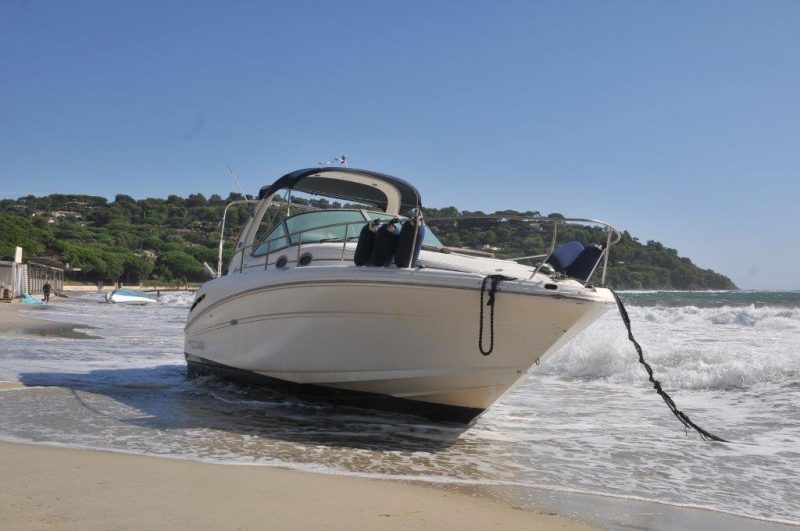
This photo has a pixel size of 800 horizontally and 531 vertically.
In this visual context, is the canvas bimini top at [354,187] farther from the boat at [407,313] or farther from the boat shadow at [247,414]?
the boat shadow at [247,414]

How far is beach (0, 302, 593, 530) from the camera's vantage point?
11.1 feet

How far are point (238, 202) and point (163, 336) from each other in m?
9.34

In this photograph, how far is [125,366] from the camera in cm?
1094

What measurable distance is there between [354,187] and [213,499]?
231 inches

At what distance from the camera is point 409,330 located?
243 inches

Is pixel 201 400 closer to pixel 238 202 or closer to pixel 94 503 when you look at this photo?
pixel 238 202

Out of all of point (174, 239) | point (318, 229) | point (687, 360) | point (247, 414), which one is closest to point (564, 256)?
point (318, 229)

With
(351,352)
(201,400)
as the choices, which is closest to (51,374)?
(201,400)

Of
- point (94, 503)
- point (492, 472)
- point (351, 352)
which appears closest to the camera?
point (94, 503)

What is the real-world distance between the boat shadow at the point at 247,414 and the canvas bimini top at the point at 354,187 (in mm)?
2485

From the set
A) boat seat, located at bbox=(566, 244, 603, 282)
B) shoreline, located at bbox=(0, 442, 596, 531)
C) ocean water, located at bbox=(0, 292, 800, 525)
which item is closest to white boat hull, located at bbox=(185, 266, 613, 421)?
boat seat, located at bbox=(566, 244, 603, 282)

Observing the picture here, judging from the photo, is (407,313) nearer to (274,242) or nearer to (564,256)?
(564,256)

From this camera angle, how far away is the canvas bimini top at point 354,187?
865 cm

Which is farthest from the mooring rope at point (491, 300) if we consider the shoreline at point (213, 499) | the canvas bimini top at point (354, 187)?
the canvas bimini top at point (354, 187)
